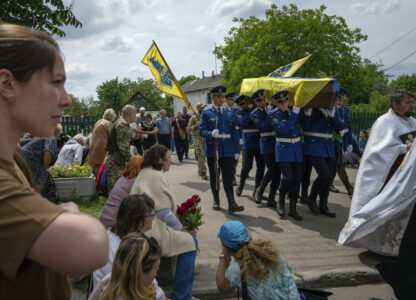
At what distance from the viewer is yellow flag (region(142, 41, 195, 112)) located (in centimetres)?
729

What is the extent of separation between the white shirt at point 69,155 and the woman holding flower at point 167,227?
441 centimetres

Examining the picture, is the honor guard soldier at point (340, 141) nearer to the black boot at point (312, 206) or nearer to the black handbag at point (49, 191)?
the black boot at point (312, 206)

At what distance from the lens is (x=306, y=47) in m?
25.5

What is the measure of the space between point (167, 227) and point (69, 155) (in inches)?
193

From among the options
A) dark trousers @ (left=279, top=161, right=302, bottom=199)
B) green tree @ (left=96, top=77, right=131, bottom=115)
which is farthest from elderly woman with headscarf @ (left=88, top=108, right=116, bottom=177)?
green tree @ (left=96, top=77, right=131, bottom=115)

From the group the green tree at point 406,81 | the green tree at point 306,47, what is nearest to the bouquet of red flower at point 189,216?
the green tree at point 306,47

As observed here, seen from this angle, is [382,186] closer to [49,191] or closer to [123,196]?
[123,196]

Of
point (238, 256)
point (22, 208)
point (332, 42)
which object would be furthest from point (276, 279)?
point (332, 42)

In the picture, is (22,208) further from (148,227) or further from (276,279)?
(148,227)

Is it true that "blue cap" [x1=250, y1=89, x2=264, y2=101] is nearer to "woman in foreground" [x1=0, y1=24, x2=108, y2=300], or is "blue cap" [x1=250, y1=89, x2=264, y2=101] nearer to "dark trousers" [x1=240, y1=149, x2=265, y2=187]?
"dark trousers" [x1=240, y1=149, x2=265, y2=187]

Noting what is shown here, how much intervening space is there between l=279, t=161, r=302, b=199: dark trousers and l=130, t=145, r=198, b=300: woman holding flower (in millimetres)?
2780

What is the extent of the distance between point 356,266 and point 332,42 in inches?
964

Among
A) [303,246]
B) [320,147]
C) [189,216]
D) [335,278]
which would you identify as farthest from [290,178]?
[189,216]

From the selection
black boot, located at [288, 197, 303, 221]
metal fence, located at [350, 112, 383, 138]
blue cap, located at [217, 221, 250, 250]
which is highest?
metal fence, located at [350, 112, 383, 138]
